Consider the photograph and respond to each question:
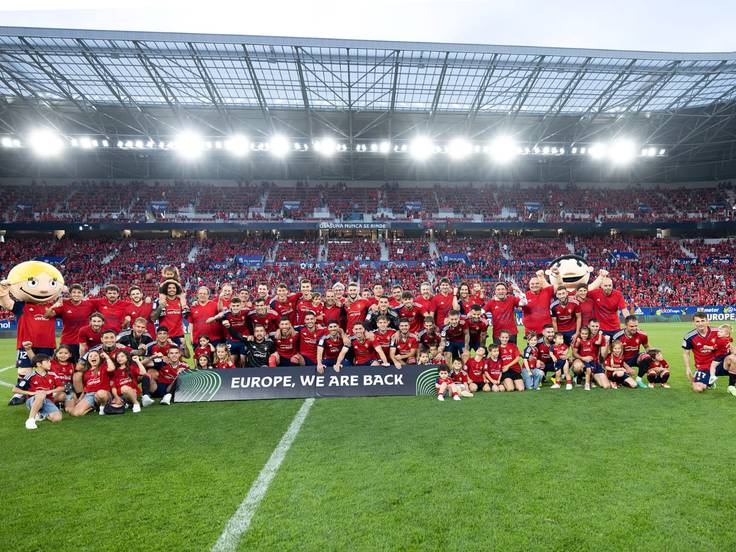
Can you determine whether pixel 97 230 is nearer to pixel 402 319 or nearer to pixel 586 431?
pixel 402 319

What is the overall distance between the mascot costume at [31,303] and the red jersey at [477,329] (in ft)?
25.0

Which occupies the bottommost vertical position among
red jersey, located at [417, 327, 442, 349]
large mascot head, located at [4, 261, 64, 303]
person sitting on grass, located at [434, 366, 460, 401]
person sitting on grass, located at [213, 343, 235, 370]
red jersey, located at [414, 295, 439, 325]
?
person sitting on grass, located at [434, 366, 460, 401]

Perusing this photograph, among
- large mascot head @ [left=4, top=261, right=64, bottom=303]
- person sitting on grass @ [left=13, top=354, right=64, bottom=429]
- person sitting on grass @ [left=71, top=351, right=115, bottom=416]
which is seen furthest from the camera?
large mascot head @ [left=4, top=261, right=64, bottom=303]

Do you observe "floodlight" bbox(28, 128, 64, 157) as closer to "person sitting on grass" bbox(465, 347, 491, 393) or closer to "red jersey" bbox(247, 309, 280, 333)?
"red jersey" bbox(247, 309, 280, 333)

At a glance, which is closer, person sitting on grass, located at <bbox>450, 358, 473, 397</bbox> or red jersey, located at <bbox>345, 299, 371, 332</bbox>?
person sitting on grass, located at <bbox>450, 358, 473, 397</bbox>

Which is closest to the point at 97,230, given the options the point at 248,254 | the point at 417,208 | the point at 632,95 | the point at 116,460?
the point at 248,254

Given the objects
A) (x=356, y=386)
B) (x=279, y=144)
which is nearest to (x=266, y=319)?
(x=356, y=386)

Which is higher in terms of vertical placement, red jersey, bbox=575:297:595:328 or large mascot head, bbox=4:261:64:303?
large mascot head, bbox=4:261:64:303

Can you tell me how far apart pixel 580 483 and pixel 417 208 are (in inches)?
1262

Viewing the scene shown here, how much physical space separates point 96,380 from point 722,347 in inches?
420

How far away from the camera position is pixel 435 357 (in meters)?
7.67

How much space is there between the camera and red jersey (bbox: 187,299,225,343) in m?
8.16

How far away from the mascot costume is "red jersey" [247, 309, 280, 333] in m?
3.44

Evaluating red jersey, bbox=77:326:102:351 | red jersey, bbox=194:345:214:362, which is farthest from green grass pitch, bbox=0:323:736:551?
red jersey, bbox=77:326:102:351
